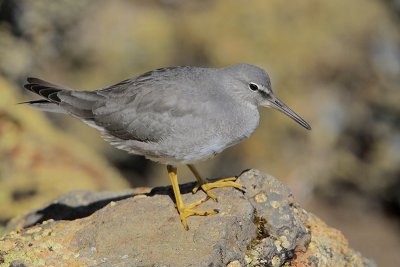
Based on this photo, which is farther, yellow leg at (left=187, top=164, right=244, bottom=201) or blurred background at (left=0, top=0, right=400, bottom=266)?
blurred background at (left=0, top=0, right=400, bottom=266)

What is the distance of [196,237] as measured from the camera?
756 cm

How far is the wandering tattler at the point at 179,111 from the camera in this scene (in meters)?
8.38

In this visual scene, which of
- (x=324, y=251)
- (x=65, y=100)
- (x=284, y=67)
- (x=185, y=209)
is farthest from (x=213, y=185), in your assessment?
(x=284, y=67)

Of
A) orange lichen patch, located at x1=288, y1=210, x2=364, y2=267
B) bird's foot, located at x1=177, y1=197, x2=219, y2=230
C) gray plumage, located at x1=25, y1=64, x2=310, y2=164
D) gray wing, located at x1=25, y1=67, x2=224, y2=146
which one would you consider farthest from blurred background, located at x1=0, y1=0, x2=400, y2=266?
bird's foot, located at x1=177, y1=197, x2=219, y2=230

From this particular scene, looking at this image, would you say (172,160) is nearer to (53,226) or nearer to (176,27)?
(53,226)

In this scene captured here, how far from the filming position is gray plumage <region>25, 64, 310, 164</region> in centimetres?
840

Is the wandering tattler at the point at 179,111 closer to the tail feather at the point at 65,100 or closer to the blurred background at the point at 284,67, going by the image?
the tail feather at the point at 65,100

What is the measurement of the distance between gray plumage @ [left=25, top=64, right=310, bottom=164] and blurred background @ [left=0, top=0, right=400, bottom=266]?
687 centimetres

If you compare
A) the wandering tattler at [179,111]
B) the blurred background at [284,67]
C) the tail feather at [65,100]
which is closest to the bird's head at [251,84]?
the wandering tattler at [179,111]

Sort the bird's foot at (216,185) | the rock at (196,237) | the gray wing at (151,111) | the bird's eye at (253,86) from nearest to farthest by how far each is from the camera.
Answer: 1. the rock at (196,237)
2. the bird's foot at (216,185)
3. the gray wing at (151,111)
4. the bird's eye at (253,86)

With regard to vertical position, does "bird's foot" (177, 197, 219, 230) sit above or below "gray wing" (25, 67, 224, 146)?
below

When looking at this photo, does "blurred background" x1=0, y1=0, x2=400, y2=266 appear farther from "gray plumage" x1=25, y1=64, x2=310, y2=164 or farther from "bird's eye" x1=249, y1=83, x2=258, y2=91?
"bird's eye" x1=249, y1=83, x2=258, y2=91

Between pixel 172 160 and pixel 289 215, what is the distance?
166 cm

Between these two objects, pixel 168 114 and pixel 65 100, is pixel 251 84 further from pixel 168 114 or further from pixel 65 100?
pixel 65 100
